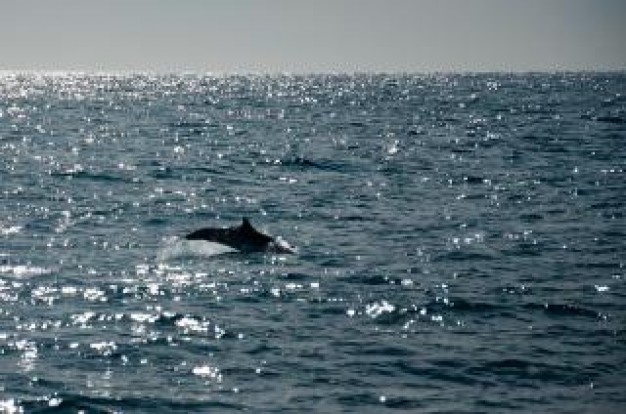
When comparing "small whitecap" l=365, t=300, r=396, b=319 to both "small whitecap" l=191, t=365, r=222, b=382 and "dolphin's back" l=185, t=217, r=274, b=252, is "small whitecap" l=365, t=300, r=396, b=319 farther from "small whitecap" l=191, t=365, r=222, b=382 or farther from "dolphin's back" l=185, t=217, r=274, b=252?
"dolphin's back" l=185, t=217, r=274, b=252

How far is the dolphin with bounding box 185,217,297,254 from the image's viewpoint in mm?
31328

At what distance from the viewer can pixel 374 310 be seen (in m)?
22.7

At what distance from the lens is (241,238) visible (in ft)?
103

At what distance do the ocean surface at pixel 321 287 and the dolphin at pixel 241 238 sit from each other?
0.41 m

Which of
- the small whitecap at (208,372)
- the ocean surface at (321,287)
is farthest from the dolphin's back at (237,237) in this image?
the small whitecap at (208,372)

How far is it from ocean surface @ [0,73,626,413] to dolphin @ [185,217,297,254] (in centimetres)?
41

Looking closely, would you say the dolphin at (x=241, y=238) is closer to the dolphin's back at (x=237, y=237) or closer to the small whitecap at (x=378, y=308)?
the dolphin's back at (x=237, y=237)

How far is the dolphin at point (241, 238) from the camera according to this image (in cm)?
3133

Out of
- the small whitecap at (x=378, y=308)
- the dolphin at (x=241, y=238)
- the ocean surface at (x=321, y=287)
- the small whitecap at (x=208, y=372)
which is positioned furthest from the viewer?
the dolphin at (x=241, y=238)

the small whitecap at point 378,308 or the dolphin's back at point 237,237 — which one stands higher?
the dolphin's back at point 237,237

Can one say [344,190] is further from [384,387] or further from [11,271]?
[384,387]

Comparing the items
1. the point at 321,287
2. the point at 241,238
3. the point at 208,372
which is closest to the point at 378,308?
the point at 321,287

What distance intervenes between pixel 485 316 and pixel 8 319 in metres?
10.6

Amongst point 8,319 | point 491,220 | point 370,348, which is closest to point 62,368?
point 8,319
